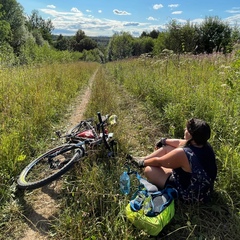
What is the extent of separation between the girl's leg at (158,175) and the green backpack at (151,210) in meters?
0.30

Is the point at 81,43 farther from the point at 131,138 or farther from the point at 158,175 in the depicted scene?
the point at 158,175

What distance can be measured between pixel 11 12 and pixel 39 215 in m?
42.6

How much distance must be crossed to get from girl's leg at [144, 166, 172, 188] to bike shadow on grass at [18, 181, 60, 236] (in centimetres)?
122

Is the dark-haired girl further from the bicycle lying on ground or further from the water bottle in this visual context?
the bicycle lying on ground

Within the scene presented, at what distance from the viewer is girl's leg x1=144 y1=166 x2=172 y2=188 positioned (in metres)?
2.77

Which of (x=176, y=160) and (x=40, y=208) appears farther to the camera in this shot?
(x=40, y=208)

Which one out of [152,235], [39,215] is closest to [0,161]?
[39,215]

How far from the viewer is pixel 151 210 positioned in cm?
218

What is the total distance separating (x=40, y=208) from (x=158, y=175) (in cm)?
151

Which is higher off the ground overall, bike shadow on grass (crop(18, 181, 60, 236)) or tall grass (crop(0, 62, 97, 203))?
tall grass (crop(0, 62, 97, 203))

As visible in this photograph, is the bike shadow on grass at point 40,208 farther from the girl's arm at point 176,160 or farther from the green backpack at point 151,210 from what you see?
the girl's arm at point 176,160

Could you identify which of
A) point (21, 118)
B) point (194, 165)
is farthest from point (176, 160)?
point (21, 118)

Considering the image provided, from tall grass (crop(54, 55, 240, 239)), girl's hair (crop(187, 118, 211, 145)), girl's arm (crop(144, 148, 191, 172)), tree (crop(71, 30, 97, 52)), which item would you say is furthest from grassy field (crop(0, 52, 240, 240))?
tree (crop(71, 30, 97, 52))

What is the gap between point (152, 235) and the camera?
6.91ft
